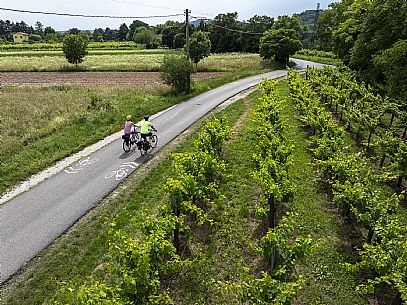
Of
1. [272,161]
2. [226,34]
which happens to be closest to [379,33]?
[272,161]

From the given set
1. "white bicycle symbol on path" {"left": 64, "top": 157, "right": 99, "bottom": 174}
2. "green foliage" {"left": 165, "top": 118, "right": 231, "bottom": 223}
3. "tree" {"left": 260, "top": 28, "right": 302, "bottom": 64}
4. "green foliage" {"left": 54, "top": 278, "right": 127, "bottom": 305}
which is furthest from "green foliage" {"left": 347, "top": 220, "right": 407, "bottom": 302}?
"tree" {"left": 260, "top": 28, "right": 302, "bottom": 64}

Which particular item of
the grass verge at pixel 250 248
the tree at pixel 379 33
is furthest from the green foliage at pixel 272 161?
the tree at pixel 379 33

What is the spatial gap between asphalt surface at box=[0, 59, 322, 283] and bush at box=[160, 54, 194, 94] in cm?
1156

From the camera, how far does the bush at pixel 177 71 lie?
28.2 m

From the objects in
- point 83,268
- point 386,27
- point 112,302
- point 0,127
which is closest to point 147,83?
point 0,127

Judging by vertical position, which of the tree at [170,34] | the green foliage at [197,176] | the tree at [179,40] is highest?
the tree at [170,34]

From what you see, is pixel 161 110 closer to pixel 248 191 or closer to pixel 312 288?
pixel 248 191

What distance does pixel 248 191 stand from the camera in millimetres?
11602

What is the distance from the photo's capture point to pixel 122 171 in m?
13.8

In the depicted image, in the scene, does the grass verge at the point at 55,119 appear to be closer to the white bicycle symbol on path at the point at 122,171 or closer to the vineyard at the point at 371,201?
the white bicycle symbol on path at the point at 122,171

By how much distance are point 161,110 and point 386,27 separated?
1763cm

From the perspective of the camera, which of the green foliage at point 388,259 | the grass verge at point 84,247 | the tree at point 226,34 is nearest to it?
the green foliage at point 388,259

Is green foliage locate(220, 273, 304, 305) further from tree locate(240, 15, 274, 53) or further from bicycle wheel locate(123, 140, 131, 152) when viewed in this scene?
tree locate(240, 15, 274, 53)

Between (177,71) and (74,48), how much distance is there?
3025 centimetres
